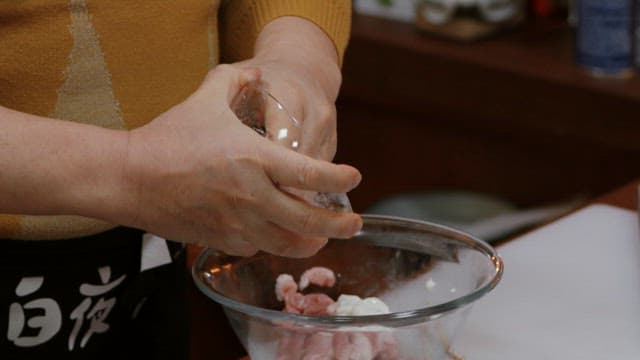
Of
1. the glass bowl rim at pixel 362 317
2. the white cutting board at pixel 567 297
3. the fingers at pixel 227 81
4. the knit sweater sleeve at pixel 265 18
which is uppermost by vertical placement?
the fingers at pixel 227 81

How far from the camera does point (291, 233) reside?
0.91 m

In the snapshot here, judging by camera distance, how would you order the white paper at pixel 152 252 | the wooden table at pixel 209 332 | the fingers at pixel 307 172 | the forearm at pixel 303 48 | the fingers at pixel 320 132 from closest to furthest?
the fingers at pixel 307 172, the fingers at pixel 320 132, the forearm at pixel 303 48, the white paper at pixel 152 252, the wooden table at pixel 209 332

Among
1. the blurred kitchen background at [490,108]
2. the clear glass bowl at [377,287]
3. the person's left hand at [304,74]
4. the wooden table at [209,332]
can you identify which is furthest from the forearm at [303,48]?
the blurred kitchen background at [490,108]

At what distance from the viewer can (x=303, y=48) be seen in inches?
45.1

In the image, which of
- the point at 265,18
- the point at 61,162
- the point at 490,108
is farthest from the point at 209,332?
the point at 490,108

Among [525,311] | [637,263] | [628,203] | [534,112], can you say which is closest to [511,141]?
[534,112]

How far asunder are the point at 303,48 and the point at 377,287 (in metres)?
0.25

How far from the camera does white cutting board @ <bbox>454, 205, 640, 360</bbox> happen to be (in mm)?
1115

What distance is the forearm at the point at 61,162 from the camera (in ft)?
2.96

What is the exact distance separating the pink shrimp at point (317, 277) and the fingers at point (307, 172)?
23 centimetres

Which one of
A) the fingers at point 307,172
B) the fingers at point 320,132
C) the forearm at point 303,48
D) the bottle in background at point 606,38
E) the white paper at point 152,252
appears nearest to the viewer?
the fingers at point 307,172

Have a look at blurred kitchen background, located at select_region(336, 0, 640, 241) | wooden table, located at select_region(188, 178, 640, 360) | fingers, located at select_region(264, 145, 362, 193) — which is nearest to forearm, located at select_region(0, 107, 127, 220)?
fingers, located at select_region(264, 145, 362, 193)

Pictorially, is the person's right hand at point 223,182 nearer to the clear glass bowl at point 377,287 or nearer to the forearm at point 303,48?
the clear glass bowl at point 377,287

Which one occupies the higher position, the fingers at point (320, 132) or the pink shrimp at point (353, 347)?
the fingers at point (320, 132)
